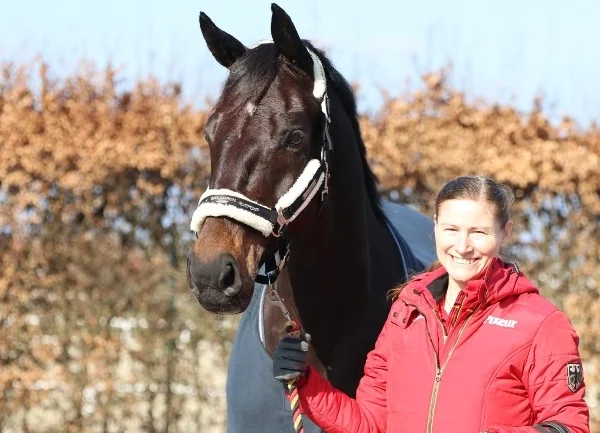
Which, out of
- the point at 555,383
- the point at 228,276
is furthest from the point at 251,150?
the point at 555,383

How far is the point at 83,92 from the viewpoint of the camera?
6.32 m

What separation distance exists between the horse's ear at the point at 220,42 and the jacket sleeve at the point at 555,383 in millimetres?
1285

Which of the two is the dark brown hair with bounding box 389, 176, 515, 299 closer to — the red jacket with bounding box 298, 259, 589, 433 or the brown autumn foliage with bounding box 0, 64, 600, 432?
the red jacket with bounding box 298, 259, 589, 433

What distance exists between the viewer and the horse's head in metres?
2.64

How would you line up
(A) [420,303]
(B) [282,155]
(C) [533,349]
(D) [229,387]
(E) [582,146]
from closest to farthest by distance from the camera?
1. (C) [533,349]
2. (A) [420,303]
3. (B) [282,155]
4. (D) [229,387]
5. (E) [582,146]

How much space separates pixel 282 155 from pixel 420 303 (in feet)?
1.91

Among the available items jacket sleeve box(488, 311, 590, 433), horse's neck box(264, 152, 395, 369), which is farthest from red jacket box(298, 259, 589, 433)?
horse's neck box(264, 152, 395, 369)

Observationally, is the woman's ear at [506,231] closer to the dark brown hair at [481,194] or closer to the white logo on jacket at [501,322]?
the dark brown hair at [481,194]

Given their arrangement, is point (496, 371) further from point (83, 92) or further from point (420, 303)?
point (83, 92)

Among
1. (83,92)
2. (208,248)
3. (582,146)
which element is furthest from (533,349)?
(83,92)

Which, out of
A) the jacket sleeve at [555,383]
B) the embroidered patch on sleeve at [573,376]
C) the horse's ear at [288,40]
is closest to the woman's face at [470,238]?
the jacket sleeve at [555,383]

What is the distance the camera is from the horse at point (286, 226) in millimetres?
2721

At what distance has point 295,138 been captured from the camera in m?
2.90

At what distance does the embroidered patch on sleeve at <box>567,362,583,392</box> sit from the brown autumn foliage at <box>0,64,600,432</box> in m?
3.78
